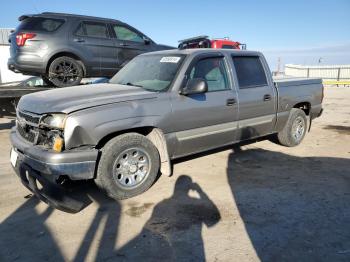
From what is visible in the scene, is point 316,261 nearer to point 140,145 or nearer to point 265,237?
point 265,237

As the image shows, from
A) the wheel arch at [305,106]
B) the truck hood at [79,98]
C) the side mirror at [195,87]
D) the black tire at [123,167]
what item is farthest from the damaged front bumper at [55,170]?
the wheel arch at [305,106]

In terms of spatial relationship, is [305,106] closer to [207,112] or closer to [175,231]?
[207,112]

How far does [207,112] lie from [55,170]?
217 centimetres

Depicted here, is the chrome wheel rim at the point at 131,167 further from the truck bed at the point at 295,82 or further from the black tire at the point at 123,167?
the truck bed at the point at 295,82

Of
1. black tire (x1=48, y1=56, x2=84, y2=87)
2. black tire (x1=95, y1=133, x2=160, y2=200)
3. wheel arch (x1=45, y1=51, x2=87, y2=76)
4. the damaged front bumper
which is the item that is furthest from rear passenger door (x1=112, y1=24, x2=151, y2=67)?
the damaged front bumper

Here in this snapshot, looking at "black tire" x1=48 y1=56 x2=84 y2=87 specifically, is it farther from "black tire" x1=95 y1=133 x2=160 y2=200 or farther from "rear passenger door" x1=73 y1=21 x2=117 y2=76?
"black tire" x1=95 y1=133 x2=160 y2=200

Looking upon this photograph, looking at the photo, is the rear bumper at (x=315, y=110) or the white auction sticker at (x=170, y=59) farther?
the rear bumper at (x=315, y=110)

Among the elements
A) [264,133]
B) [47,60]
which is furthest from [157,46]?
[264,133]

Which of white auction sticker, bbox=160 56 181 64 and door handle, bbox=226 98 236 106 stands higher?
white auction sticker, bbox=160 56 181 64

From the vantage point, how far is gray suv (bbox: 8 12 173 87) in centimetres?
622

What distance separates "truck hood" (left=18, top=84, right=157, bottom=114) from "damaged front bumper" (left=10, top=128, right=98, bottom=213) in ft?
1.53

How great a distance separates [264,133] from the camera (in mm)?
5703

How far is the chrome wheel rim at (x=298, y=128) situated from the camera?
6371 millimetres

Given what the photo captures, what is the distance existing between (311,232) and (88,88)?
126 inches
